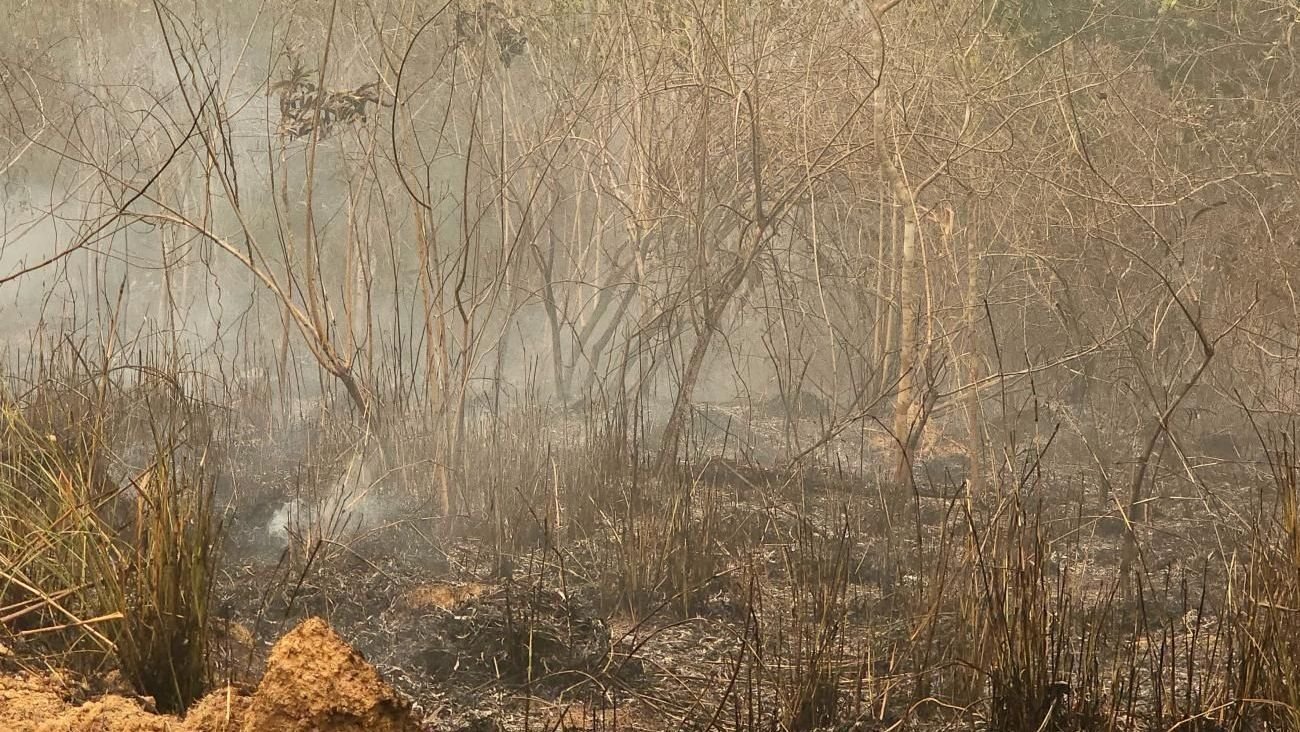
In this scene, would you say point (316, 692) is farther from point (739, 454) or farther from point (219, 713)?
point (739, 454)

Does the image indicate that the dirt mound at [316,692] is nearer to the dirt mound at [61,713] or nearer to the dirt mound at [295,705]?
the dirt mound at [295,705]

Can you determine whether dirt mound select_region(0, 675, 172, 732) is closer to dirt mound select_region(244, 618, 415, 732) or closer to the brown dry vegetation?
the brown dry vegetation

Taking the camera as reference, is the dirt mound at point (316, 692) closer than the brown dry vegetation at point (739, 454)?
Yes

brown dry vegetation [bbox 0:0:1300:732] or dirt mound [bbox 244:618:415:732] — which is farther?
brown dry vegetation [bbox 0:0:1300:732]

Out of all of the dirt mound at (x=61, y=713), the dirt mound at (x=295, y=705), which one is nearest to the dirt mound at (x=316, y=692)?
the dirt mound at (x=295, y=705)

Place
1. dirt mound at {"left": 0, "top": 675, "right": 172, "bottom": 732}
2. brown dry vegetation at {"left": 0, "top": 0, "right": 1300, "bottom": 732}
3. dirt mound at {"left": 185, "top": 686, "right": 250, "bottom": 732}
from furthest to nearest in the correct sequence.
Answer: brown dry vegetation at {"left": 0, "top": 0, "right": 1300, "bottom": 732}, dirt mound at {"left": 185, "top": 686, "right": 250, "bottom": 732}, dirt mound at {"left": 0, "top": 675, "right": 172, "bottom": 732}

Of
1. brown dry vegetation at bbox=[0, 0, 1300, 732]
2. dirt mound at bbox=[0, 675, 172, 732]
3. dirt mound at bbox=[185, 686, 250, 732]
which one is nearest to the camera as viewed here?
dirt mound at bbox=[0, 675, 172, 732]

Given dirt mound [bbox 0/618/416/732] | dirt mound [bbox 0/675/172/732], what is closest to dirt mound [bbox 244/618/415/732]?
dirt mound [bbox 0/618/416/732]

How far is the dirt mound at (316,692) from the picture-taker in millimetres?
2236

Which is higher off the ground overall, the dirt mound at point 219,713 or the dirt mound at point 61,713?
the dirt mound at point 61,713

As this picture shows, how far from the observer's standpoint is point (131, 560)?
269 centimetres

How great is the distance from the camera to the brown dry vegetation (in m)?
2.71

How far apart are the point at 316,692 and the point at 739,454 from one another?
5.36m

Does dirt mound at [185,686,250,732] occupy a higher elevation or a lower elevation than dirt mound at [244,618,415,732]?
lower
